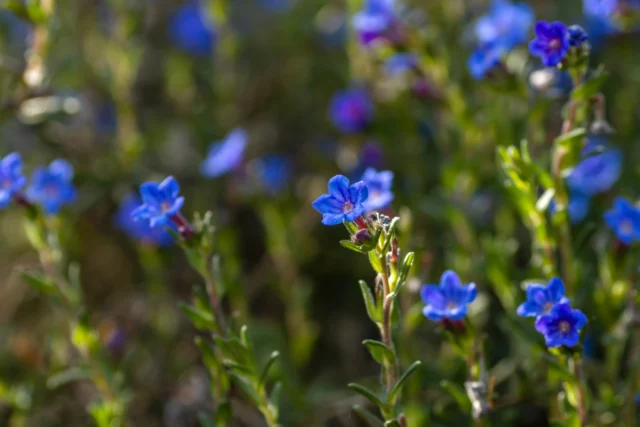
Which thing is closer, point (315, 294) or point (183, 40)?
point (315, 294)

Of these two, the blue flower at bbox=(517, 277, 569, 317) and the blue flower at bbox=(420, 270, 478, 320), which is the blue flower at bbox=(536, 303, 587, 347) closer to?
the blue flower at bbox=(517, 277, 569, 317)

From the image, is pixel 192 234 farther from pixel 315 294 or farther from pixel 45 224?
pixel 315 294

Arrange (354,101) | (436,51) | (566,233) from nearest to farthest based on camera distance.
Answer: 1. (566,233)
2. (436,51)
3. (354,101)

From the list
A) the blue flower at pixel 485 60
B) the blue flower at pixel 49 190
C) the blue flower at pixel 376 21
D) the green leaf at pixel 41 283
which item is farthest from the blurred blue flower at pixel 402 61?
the green leaf at pixel 41 283

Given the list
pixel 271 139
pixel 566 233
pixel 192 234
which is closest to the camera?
pixel 192 234

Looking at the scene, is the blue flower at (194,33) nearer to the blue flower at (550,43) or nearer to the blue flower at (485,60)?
the blue flower at (485,60)

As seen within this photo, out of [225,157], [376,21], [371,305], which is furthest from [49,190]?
[376,21]

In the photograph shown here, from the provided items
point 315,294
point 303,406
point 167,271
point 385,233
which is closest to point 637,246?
point 385,233

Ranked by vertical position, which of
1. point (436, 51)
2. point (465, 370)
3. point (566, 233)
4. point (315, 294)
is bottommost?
point (315, 294)
